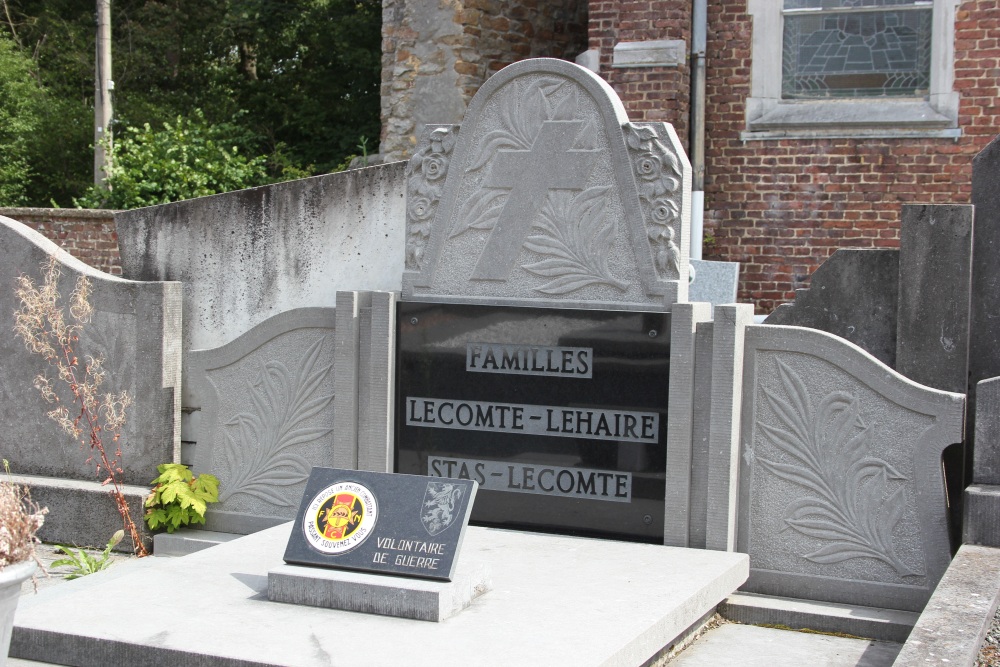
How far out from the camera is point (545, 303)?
520cm

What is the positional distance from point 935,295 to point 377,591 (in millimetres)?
3051

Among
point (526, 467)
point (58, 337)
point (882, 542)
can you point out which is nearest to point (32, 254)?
point (58, 337)

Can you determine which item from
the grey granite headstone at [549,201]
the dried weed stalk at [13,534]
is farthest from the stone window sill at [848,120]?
the dried weed stalk at [13,534]

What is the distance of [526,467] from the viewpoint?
5219 millimetres

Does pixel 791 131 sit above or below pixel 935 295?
above

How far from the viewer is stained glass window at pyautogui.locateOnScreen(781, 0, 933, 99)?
10.0 m

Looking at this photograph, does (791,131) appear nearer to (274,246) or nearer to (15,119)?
(274,246)

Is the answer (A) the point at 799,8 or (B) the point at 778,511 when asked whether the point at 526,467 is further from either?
(A) the point at 799,8

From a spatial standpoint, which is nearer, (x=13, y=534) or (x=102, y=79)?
(x=13, y=534)

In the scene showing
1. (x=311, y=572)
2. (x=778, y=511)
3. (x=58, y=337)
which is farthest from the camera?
(x=58, y=337)

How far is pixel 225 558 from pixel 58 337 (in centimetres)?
228

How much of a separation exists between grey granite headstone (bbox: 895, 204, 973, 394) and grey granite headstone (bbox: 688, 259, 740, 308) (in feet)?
9.61

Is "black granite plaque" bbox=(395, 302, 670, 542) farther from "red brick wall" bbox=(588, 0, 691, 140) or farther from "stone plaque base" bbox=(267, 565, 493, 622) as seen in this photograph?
"red brick wall" bbox=(588, 0, 691, 140)

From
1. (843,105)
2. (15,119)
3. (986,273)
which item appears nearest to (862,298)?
(986,273)
